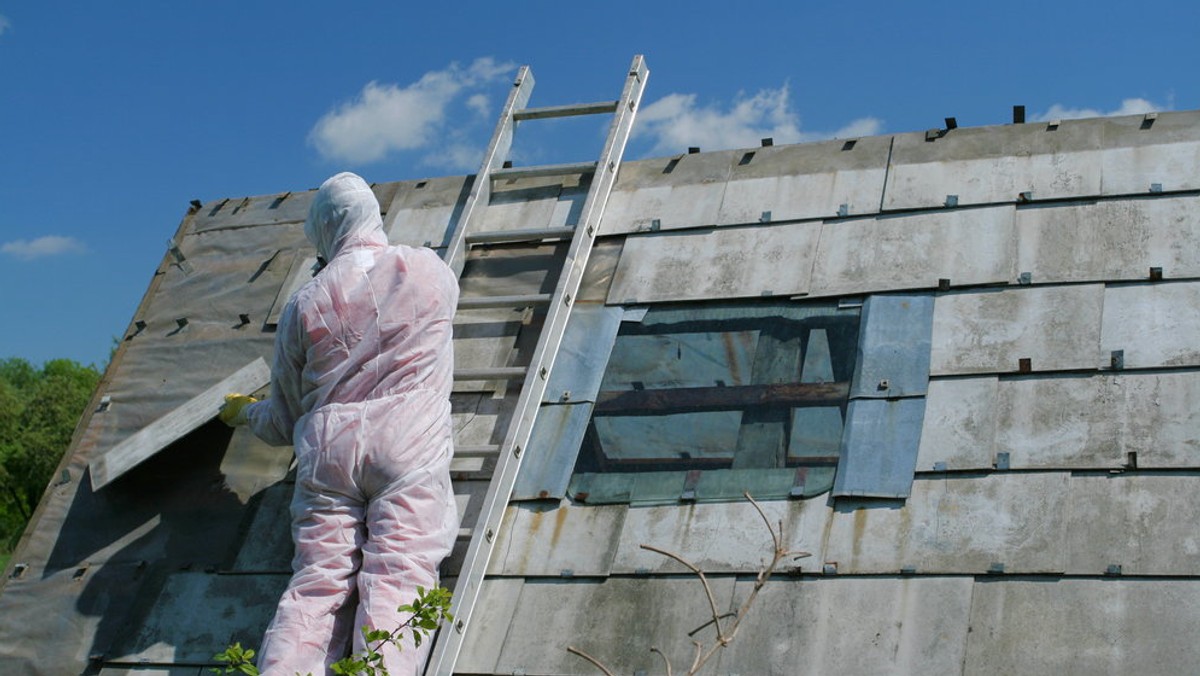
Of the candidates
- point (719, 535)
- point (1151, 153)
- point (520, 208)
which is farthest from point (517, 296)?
point (1151, 153)

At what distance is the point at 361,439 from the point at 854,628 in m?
1.82

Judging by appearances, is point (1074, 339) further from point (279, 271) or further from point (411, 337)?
point (279, 271)

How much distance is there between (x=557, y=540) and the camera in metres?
5.02

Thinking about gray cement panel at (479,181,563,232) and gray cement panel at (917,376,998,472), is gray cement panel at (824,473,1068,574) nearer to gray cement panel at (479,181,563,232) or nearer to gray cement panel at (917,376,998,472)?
gray cement panel at (917,376,998,472)

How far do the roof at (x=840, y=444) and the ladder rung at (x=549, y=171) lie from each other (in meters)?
0.09

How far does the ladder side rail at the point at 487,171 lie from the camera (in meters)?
6.35

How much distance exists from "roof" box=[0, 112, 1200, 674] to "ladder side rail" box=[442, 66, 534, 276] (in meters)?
0.12

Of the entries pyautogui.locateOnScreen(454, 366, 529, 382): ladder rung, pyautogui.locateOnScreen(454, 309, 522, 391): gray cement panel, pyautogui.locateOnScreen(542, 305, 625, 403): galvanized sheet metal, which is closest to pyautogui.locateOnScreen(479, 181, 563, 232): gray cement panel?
pyautogui.locateOnScreen(454, 309, 522, 391): gray cement panel

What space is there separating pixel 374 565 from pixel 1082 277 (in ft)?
9.27

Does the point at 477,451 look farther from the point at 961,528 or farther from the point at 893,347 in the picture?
the point at 961,528

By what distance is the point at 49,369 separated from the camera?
43406mm

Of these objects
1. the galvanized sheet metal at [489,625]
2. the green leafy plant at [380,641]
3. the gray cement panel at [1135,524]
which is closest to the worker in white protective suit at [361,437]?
the green leafy plant at [380,641]

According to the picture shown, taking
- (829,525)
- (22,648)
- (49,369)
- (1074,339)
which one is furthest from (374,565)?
(49,369)

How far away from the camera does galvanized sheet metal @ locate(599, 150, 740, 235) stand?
6230mm
